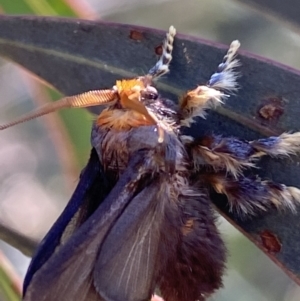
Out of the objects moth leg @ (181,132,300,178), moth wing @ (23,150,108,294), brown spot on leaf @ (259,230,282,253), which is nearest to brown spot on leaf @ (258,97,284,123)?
moth leg @ (181,132,300,178)

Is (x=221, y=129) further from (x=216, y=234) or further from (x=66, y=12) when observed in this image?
(x=66, y=12)

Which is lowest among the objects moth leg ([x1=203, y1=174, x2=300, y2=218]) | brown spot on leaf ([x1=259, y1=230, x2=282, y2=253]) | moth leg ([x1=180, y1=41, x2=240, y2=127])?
brown spot on leaf ([x1=259, y1=230, x2=282, y2=253])

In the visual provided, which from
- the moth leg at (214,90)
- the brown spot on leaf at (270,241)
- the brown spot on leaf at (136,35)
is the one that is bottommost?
the brown spot on leaf at (270,241)

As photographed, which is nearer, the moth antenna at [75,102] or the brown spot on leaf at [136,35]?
the moth antenna at [75,102]

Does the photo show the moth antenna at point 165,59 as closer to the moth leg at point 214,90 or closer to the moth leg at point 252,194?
the moth leg at point 214,90

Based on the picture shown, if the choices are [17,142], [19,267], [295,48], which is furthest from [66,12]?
[17,142]

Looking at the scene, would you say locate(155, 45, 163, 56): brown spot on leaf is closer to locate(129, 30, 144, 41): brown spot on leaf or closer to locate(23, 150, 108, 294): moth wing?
locate(129, 30, 144, 41): brown spot on leaf

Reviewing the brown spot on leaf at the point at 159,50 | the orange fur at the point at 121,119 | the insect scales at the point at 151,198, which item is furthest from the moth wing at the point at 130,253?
the brown spot on leaf at the point at 159,50
